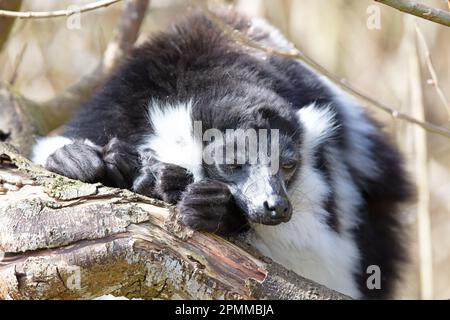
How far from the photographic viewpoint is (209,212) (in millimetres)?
3986

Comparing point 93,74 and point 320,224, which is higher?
point 93,74

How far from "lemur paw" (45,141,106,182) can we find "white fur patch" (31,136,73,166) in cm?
25

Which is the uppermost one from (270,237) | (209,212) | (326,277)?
(209,212)

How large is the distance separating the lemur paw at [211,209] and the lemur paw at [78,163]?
554mm

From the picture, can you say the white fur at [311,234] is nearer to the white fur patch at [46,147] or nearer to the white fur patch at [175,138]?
the white fur patch at [175,138]

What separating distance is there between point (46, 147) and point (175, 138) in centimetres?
93

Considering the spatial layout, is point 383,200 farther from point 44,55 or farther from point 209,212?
point 44,55

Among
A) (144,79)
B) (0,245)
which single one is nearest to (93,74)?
(144,79)

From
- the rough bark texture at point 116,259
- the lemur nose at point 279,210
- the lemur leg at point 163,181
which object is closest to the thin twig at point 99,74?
the lemur leg at point 163,181

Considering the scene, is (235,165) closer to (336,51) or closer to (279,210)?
(279,210)

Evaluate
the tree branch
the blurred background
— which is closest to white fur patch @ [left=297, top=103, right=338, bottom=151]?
the tree branch

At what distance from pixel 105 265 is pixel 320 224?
1680mm

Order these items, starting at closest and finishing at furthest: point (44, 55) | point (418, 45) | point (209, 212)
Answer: point (209, 212) < point (418, 45) < point (44, 55)

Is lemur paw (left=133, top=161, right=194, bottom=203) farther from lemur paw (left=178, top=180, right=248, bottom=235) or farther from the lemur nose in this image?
the lemur nose
